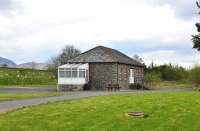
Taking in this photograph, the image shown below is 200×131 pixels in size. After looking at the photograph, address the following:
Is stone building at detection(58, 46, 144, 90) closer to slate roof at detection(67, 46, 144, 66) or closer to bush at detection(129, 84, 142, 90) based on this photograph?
slate roof at detection(67, 46, 144, 66)

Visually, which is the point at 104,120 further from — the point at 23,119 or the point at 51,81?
the point at 51,81

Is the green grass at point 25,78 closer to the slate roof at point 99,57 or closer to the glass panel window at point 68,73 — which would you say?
the slate roof at point 99,57

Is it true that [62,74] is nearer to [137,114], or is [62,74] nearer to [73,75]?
[73,75]

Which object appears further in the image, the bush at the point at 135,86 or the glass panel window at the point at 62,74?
the bush at the point at 135,86

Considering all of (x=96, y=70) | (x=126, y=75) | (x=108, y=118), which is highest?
(x=96, y=70)

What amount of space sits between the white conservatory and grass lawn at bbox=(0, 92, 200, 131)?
3830cm

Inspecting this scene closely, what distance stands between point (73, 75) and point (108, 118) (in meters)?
43.9

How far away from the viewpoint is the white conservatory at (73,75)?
62.8 meters

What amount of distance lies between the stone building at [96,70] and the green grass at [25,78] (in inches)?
668

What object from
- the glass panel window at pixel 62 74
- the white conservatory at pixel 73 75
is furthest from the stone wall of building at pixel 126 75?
the glass panel window at pixel 62 74

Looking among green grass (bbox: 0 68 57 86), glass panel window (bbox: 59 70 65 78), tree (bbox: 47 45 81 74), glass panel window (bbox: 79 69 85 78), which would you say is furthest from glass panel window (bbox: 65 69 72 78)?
tree (bbox: 47 45 81 74)

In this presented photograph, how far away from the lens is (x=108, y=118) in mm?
19453

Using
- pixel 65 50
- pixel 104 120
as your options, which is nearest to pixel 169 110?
pixel 104 120

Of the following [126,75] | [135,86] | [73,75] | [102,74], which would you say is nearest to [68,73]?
[73,75]
